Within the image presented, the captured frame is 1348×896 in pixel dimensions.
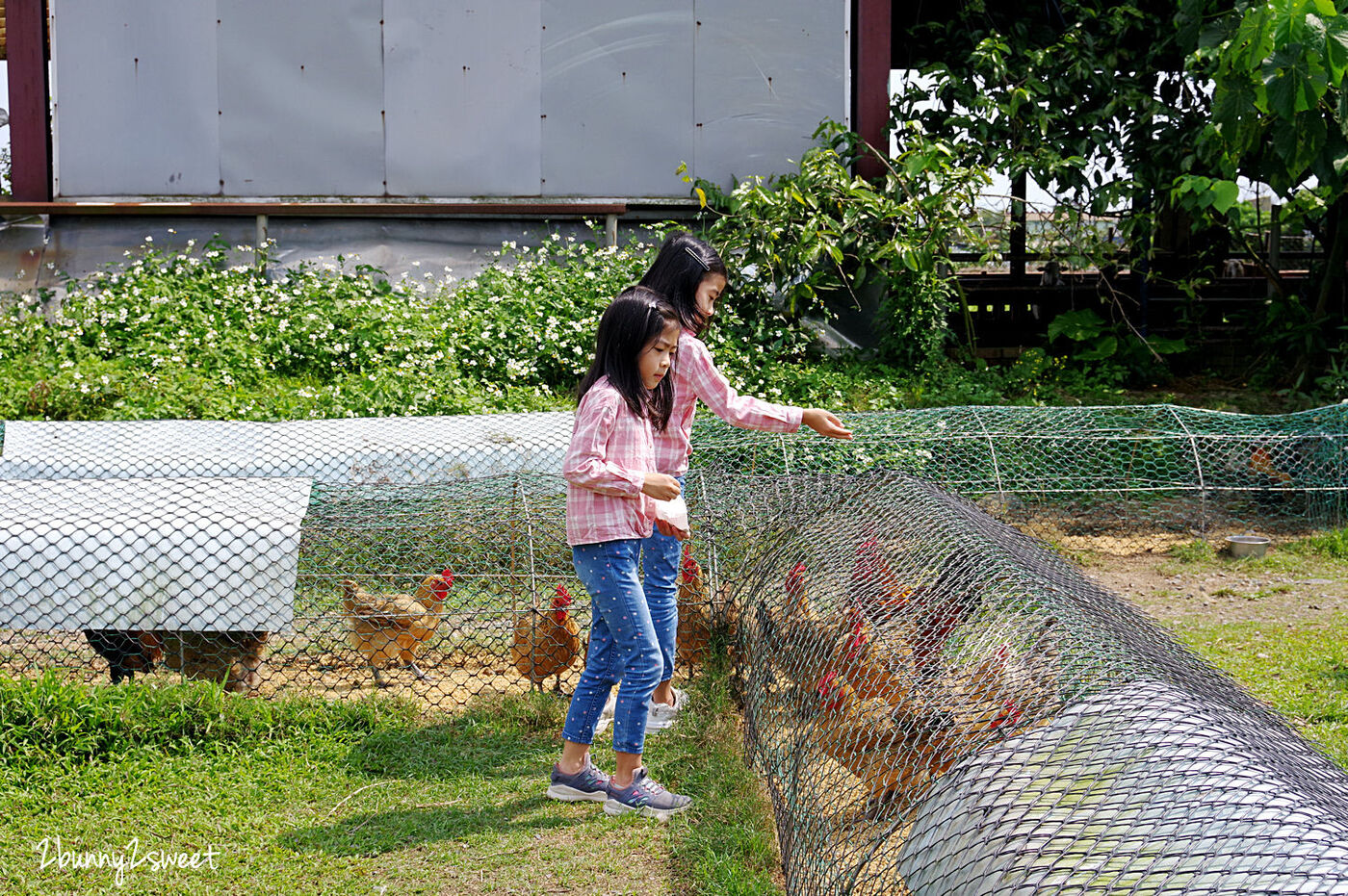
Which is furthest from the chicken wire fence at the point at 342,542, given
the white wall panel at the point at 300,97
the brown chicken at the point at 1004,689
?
the white wall panel at the point at 300,97

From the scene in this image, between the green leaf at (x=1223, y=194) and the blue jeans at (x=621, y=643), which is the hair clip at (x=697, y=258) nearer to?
the blue jeans at (x=621, y=643)

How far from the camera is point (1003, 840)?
1.89m

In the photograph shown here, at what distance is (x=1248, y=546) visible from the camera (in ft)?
20.3

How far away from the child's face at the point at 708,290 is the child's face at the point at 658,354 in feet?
1.20

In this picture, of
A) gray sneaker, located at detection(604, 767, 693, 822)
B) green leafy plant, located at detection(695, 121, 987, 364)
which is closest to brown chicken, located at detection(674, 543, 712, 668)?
gray sneaker, located at detection(604, 767, 693, 822)

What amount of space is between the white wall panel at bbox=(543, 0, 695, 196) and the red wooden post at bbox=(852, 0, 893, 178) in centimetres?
144

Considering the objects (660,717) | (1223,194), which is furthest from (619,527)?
(1223,194)

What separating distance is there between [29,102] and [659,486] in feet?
26.7

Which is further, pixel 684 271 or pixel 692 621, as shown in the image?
pixel 692 621

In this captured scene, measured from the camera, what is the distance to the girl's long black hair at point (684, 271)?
3400 millimetres

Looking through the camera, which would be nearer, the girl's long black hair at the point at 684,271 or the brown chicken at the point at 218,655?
the girl's long black hair at the point at 684,271

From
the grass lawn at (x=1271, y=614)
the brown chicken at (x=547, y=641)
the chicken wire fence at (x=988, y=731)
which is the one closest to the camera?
the chicken wire fence at (x=988, y=731)

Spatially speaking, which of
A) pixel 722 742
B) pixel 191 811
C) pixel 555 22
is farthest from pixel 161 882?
pixel 555 22

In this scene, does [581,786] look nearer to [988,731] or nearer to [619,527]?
[619,527]
